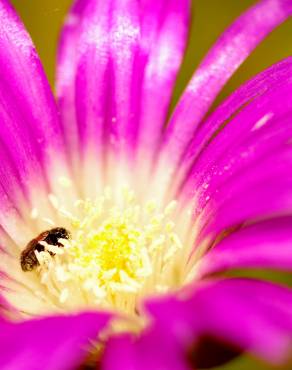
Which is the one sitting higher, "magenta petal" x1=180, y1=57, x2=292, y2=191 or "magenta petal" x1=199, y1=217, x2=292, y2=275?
"magenta petal" x1=180, y1=57, x2=292, y2=191

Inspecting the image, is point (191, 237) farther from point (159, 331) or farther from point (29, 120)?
point (159, 331)

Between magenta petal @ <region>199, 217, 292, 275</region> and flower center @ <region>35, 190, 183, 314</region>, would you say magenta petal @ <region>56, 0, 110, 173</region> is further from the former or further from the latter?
magenta petal @ <region>199, 217, 292, 275</region>

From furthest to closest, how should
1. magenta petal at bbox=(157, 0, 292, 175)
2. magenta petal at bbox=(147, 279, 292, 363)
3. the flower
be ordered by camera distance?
magenta petal at bbox=(157, 0, 292, 175) < the flower < magenta petal at bbox=(147, 279, 292, 363)

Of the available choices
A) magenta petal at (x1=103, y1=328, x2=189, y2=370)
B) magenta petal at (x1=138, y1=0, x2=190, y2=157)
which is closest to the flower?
magenta petal at (x1=138, y1=0, x2=190, y2=157)

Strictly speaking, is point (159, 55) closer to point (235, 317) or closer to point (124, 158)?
point (124, 158)

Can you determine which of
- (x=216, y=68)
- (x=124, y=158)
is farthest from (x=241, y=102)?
(x=124, y=158)

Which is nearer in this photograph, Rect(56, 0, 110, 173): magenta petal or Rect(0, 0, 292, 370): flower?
Rect(0, 0, 292, 370): flower

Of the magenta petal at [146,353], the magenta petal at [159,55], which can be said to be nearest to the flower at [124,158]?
the magenta petal at [159,55]

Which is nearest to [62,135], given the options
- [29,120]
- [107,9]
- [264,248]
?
[29,120]
